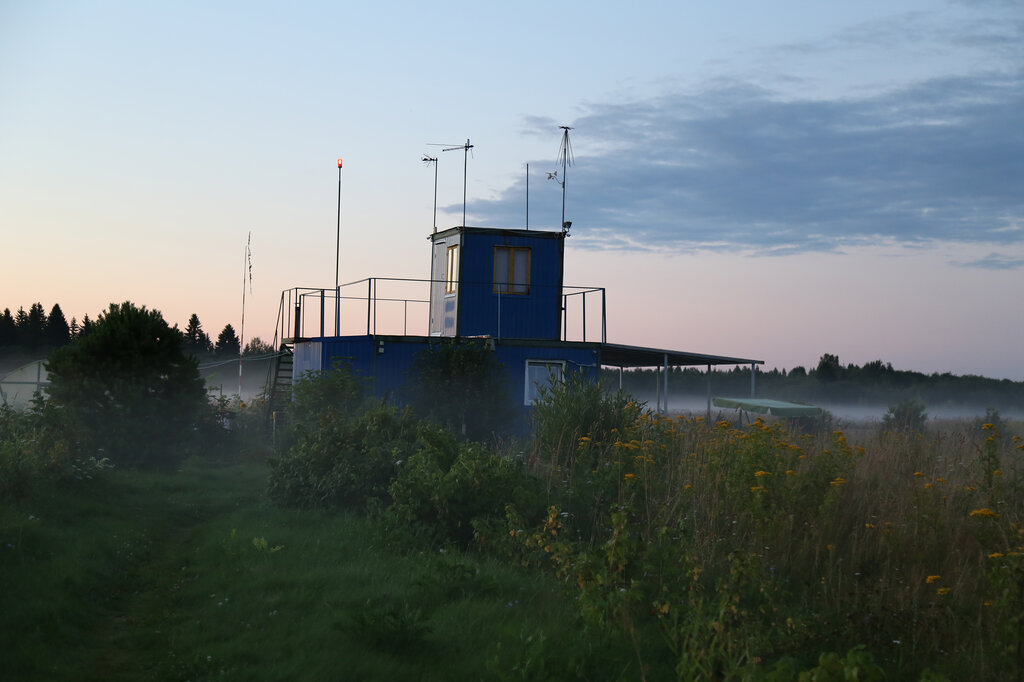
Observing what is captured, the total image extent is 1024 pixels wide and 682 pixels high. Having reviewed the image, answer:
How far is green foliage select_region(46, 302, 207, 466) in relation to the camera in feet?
63.1

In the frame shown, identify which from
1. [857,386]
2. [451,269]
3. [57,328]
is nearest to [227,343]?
[57,328]

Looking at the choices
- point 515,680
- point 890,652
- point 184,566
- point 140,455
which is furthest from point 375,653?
point 140,455

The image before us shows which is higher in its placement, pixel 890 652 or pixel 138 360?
pixel 138 360

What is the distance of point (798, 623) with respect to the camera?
5.86m

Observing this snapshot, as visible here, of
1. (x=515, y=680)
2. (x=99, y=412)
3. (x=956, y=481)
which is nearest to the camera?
(x=515, y=680)

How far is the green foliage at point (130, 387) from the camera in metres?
19.2

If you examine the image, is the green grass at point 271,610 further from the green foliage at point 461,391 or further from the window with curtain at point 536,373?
the window with curtain at point 536,373

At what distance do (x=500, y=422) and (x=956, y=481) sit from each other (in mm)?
15009

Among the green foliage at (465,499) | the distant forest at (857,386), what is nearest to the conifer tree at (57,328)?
the distant forest at (857,386)

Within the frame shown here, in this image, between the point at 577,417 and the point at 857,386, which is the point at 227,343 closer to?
the point at 857,386

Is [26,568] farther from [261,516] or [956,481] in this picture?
[956,481]

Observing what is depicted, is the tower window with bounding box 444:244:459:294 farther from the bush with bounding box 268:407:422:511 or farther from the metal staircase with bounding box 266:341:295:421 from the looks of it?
the bush with bounding box 268:407:422:511

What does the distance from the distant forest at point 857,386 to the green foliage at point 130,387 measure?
57559 millimetres

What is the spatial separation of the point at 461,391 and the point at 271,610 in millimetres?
15718
